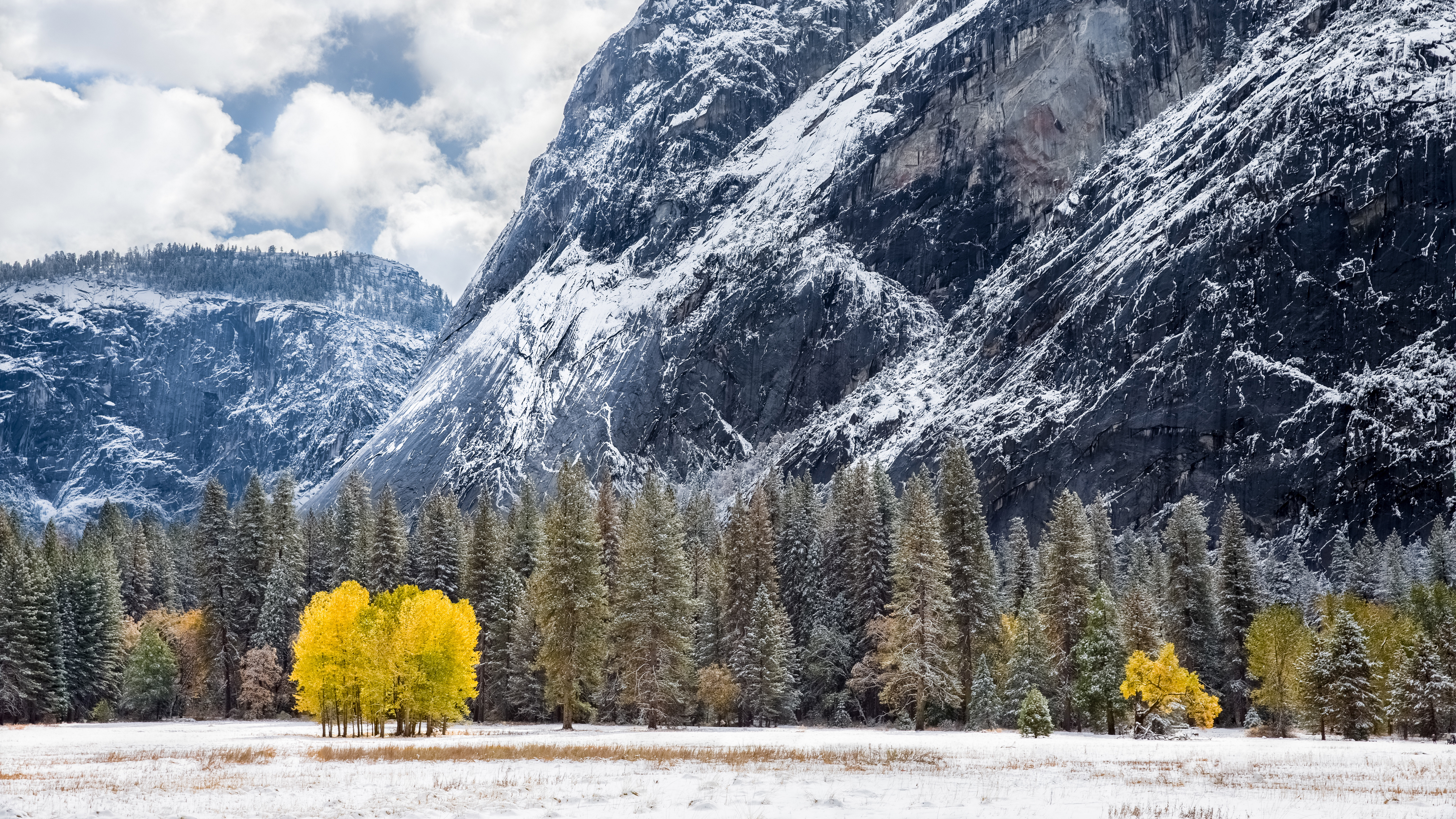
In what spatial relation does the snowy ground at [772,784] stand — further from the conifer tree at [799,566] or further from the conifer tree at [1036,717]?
the conifer tree at [799,566]

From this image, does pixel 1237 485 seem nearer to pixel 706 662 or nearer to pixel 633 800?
pixel 706 662

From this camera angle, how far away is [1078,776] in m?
25.6

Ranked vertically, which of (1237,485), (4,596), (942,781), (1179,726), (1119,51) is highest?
(1119,51)

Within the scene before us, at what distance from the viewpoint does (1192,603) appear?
68.2 metres

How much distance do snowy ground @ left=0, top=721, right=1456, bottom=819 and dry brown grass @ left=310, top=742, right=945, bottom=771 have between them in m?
0.53

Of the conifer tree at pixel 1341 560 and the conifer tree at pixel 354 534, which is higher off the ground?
the conifer tree at pixel 354 534

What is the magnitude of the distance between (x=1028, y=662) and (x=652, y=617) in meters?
18.8

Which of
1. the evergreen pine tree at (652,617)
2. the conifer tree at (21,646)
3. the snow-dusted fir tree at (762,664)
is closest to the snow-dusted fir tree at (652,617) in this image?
the evergreen pine tree at (652,617)

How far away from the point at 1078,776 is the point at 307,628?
36.8 metres

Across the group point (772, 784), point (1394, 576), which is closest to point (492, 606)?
point (772, 784)

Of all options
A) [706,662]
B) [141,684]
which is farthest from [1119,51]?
[141,684]

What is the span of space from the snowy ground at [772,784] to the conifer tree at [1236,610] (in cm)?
3010

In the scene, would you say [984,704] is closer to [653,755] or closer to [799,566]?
[799,566]

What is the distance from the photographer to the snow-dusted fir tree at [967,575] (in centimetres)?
5956
